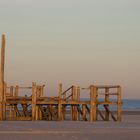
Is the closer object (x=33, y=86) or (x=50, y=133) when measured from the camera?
(x=50, y=133)

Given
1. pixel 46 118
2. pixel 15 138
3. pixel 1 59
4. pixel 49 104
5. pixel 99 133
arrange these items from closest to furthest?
pixel 15 138, pixel 99 133, pixel 1 59, pixel 49 104, pixel 46 118

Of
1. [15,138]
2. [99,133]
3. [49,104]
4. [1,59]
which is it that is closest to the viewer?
[15,138]

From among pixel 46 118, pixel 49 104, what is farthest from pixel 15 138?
pixel 46 118

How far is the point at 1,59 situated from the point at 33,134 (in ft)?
33.2

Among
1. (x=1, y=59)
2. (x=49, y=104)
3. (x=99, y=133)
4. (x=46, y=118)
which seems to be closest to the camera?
(x=99, y=133)

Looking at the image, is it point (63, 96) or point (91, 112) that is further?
point (63, 96)

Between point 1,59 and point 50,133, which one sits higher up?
point 1,59

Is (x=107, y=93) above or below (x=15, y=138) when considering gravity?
above

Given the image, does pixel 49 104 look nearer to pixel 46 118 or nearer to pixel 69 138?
pixel 46 118

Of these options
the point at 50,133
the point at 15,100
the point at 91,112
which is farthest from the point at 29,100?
the point at 50,133

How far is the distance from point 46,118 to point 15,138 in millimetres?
15079

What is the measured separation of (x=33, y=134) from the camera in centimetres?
2116

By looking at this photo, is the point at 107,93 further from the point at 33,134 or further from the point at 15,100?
the point at 33,134

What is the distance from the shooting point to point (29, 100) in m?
33.3
